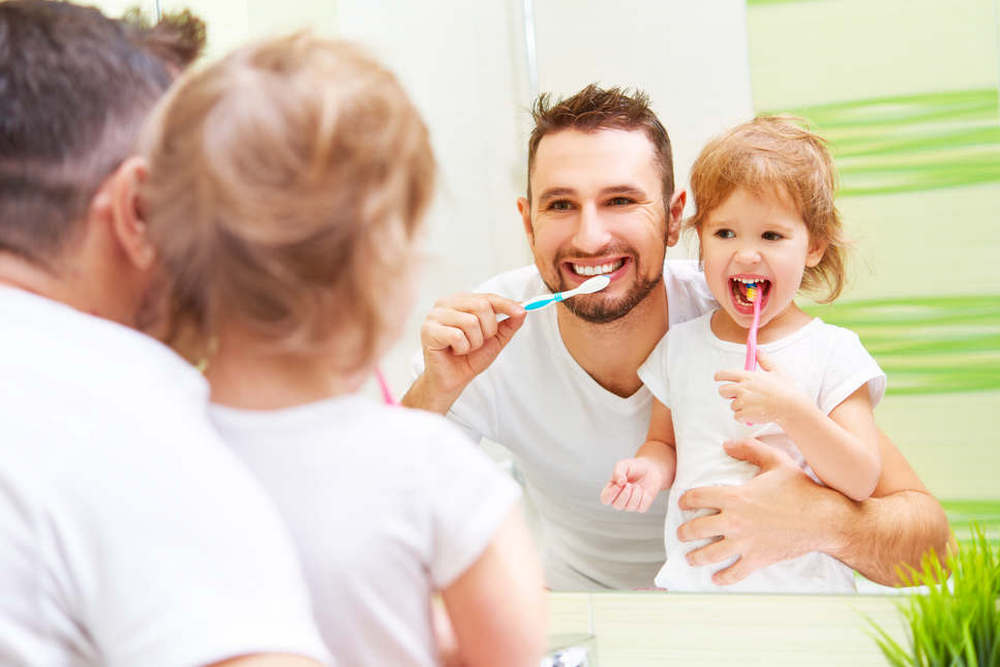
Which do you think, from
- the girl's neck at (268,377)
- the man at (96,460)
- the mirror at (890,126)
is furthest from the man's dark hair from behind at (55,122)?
the mirror at (890,126)

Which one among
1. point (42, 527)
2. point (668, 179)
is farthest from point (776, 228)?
point (42, 527)

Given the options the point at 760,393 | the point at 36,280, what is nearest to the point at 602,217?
the point at 760,393

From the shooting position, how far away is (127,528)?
40 cm

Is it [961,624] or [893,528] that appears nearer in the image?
[961,624]

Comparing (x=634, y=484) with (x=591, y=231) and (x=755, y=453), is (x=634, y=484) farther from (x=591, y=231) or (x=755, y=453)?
(x=591, y=231)

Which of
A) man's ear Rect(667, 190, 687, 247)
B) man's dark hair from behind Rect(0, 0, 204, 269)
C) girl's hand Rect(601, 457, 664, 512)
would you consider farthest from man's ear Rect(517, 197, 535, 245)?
man's dark hair from behind Rect(0, 0, 204, 269)

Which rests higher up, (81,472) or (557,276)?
(81,472)

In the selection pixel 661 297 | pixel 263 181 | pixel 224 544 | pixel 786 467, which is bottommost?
pixel 786 467

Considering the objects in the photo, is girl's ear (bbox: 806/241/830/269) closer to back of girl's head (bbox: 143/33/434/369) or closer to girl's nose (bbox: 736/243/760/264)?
girl's nose (bbox: 736/243/760/264)

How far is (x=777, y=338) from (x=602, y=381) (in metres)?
0.18

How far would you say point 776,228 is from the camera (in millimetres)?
888

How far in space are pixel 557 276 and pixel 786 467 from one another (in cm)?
28

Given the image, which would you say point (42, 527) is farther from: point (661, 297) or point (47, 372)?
point (661, 297)

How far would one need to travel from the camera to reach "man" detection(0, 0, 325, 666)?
39cm
